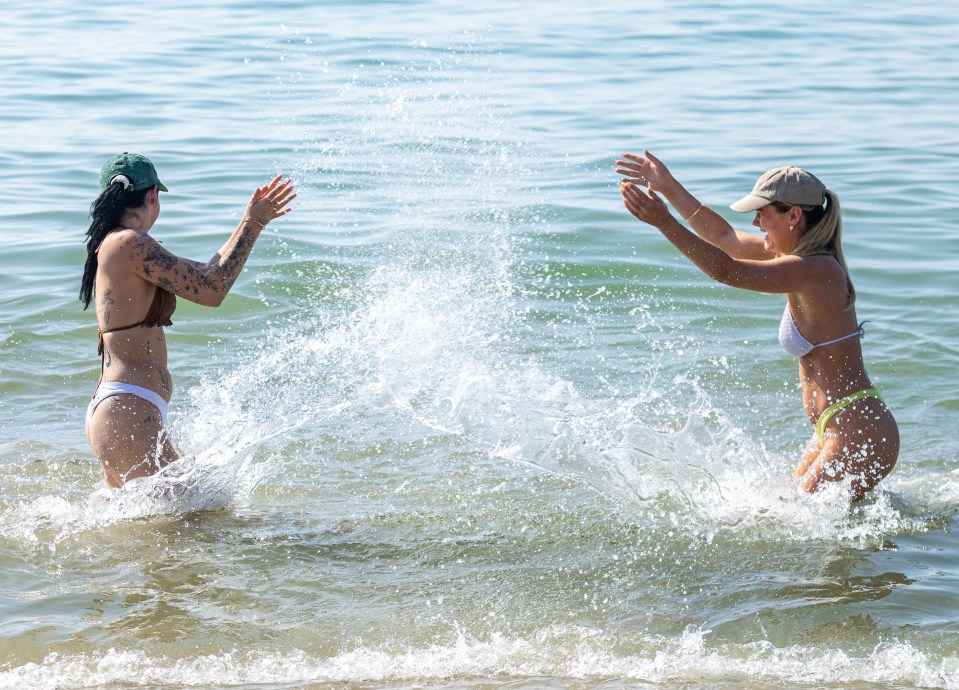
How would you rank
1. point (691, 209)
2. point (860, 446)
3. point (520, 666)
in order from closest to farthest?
point (520, 666)
point (860, 446)
point (691, 209)

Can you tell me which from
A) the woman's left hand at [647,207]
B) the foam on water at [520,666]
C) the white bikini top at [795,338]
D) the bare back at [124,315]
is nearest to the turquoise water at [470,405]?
the foam on water at [520,666]

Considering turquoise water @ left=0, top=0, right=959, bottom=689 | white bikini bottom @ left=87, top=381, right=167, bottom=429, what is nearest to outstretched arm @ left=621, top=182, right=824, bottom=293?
turquoise water @ left=0, top=0, right=959, bottom=689

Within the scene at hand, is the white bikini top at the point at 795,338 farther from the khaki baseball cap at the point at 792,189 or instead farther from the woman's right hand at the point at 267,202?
the woman's right hand at the point at 267,202

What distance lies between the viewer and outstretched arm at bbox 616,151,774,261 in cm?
593

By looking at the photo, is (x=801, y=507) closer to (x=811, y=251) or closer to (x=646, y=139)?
(x=811, y=251)

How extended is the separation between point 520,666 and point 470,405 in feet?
8.05

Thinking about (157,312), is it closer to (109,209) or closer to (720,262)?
(109,209)

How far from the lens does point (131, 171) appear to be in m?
5.56

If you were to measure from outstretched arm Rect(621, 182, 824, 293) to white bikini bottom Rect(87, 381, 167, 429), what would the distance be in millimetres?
2318

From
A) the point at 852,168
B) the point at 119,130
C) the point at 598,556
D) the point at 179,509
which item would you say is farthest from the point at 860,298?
the point at 119,130

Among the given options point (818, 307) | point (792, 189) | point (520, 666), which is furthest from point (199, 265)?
point (818, 307)

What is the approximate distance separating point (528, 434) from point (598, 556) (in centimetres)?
109

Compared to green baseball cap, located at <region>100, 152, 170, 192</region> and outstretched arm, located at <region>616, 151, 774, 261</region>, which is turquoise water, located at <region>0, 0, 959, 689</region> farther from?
green baseball cap, located at <region>100, 152, 170, 192</region>

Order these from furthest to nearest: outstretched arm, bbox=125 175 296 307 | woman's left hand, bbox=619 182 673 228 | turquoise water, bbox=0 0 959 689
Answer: outstretched arm, bbox=125 175 296 307, woman's left hand, bbox=619 182 673 228, turquoise water, bbox=0 0 959 689
